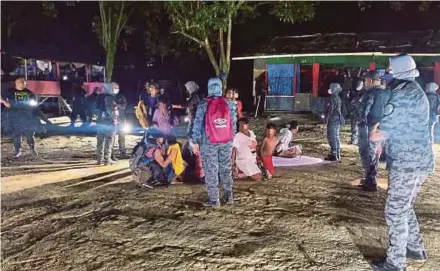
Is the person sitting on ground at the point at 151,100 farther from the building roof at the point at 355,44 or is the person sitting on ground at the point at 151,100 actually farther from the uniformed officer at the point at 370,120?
the building roof at the point at 355,44

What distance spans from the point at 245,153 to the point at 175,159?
46.5 inches

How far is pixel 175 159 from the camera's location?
6457 mm

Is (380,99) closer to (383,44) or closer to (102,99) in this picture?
(102,99)

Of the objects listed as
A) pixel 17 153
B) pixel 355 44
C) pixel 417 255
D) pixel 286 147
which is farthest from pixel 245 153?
pixel 355 44

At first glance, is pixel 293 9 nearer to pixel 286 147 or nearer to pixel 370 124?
pixel 286 147

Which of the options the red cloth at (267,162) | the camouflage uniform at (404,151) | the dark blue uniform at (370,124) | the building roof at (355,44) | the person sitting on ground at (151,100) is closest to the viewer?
the camouflage uniform at (404,151)

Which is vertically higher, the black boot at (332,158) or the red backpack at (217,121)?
the red backpack at (217,121)

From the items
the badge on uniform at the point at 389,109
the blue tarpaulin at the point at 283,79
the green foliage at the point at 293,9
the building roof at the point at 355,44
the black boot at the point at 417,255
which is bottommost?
the black boot at the point at 417,255

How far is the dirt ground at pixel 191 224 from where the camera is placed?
3.80 m

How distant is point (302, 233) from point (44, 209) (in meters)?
3.32

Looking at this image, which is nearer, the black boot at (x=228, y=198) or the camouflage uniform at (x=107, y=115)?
the black boot at (x=228, y=198)

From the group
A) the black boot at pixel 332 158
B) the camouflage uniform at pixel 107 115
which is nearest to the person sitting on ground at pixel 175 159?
the camouflage uniform at pixel 107 115

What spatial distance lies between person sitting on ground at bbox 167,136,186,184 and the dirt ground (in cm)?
25

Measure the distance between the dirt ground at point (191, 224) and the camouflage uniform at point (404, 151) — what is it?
1.41 ft
